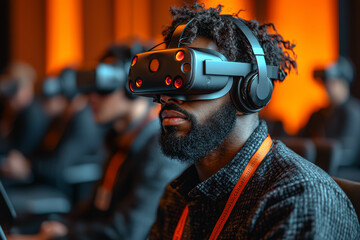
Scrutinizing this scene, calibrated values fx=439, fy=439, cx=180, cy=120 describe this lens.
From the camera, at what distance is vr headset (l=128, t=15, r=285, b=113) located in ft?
2.63

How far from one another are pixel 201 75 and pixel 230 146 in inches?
7.6

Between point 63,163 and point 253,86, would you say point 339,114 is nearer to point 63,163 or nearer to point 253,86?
point 63,163

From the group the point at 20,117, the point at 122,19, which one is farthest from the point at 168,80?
the point at 122,19

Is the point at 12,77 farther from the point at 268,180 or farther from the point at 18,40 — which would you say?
the point at 268,180

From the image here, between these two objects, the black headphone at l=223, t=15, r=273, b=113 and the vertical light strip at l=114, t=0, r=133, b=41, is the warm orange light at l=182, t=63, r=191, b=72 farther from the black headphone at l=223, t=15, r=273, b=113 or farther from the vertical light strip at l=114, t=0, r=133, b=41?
the vertical light strip at l=114, t=0, r=133, b=41

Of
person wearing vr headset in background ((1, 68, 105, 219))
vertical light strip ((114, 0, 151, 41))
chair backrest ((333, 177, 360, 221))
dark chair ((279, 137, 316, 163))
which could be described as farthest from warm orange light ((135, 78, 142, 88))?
vertical light strip ((114, 0, 151, 41))

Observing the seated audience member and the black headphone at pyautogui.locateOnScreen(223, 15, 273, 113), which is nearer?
the black headphone at pyautogui.locateOnScreen(223, 15, 273, 113)

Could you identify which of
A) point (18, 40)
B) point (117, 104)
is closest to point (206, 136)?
point (117, 104)

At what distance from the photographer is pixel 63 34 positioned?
20.9 ft

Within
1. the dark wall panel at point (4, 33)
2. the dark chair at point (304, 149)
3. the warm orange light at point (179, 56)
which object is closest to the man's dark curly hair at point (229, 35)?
the warm orange light at point (179, 56)

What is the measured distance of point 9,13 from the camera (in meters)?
6.64

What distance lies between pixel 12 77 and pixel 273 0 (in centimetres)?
269

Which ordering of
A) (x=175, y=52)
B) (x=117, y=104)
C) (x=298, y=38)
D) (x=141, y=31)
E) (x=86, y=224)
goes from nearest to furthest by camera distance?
(x=175, y=52) → (x=86, y=224) → (x=117, y=104) → (x=298, y=38) → (x=141, y=31)

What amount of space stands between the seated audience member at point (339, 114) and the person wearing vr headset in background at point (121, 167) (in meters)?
2.03
